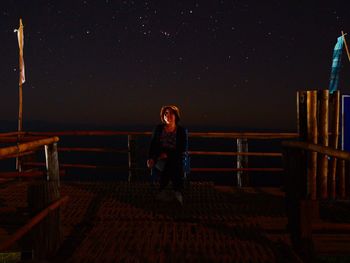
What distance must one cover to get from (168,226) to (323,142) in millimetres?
2390

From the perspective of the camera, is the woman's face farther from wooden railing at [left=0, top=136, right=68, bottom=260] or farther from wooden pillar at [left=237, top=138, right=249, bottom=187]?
wooden railing at [left=0, top=136, right=68, bottom=260]

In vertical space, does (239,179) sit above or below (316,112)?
below

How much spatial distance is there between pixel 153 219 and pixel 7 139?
237 centimetres

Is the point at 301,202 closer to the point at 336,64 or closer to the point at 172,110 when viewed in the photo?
the point at 172,110

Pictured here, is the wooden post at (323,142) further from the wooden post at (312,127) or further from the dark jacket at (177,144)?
the dark jacket at (177,144)

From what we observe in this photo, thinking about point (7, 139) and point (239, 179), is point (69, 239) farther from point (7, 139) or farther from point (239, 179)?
point (239, 179)

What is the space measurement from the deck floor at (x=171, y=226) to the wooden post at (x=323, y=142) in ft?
2.47

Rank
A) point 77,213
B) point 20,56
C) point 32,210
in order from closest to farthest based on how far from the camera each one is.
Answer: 1. point 32,210
2. point 77,213
3. point 20,56

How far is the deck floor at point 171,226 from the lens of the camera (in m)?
4.87

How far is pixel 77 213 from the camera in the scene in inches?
268

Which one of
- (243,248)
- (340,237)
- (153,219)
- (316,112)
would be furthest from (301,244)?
(153,219)

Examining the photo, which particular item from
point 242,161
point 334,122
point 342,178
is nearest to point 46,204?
point 342,178

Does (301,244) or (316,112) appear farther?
(316,112)

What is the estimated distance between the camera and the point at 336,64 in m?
9.53
